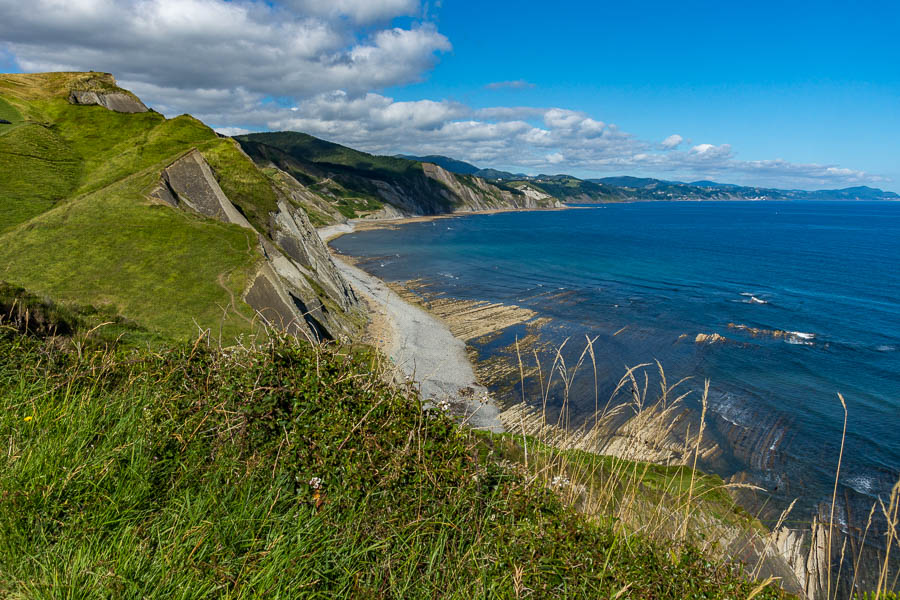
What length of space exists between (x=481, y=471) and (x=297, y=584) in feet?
7.54

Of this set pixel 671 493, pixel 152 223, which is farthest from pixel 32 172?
pixel 671 493

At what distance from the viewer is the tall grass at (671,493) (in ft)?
16.3

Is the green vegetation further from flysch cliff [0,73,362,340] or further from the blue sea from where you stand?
the blue sea

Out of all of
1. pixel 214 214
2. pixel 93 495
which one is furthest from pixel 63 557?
pixel 214 214

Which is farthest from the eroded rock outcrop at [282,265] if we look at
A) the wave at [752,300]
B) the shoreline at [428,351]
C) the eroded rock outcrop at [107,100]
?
the wave at [752,300]

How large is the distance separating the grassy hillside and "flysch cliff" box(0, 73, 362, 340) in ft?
0.33

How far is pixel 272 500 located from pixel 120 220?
3367 cm

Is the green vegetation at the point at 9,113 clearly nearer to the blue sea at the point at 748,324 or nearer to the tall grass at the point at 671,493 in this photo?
the blue sea at the point at 748,324

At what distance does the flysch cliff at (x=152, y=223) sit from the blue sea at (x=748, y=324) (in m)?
19.4

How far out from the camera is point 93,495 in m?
3.83

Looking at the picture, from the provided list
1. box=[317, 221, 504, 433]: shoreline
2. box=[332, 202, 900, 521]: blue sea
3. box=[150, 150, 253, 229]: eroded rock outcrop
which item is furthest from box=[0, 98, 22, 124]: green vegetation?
box=[332, 202, 900, 521]: blue sea

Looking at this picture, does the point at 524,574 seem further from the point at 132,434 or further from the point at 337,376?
the point at 132,434

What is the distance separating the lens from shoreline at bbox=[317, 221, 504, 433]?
29000 mm

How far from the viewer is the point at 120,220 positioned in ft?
98.2
